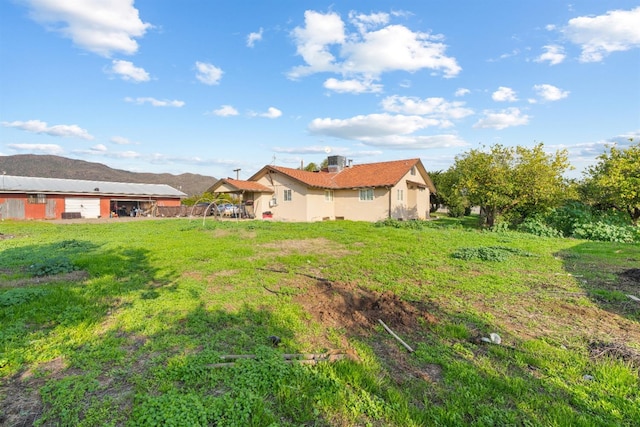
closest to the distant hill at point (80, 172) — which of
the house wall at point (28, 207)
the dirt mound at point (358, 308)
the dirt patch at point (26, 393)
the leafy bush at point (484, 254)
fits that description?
the house wall at point (28, 207)

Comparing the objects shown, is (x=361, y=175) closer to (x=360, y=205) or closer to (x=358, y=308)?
(x=360, y=205)

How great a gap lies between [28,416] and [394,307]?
13.7 feet

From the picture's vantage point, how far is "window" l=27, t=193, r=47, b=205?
2420 cm

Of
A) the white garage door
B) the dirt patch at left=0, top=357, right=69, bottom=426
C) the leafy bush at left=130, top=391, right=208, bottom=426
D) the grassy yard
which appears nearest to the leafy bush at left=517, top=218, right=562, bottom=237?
the grassy yard

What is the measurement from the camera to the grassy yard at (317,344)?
2541mm

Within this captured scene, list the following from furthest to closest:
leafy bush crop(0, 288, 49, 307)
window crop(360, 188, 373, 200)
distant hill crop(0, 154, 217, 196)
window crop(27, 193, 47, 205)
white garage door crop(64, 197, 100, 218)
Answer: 1. distant hill crop(0, 154, 217, 196)
2. white garage door crop(64, 197, 100, 218)
3. window crop(27, 193, 47, 205)
4. window crop(360, 188, 373, 200)
5. leafy bush crop(0, 288, 49, 307)

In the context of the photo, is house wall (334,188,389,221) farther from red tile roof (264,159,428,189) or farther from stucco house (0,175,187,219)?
stucco house (0,175,187,219)

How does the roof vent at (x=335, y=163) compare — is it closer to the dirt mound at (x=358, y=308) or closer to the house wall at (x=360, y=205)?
the house wall at (x=360, y=205)

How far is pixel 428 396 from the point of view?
9.04ft

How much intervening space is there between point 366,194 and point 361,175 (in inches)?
82.9

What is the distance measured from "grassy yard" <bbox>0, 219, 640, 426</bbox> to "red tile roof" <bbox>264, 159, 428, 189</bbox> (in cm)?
1412

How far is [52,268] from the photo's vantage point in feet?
21.8

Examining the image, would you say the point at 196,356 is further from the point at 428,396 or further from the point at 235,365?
the point at 428,396

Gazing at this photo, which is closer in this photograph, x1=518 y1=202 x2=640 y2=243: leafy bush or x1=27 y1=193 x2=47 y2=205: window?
x1=518 y1=202 x2=640 y2=243: leafy bush
